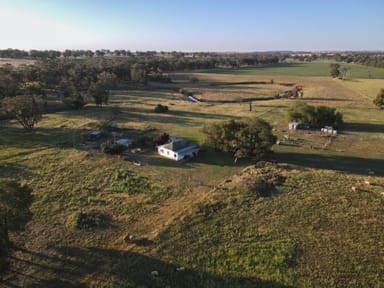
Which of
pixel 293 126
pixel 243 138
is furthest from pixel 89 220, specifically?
pixel 293 126

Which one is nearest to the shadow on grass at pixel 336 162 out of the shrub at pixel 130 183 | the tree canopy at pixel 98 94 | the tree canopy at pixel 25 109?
the shrub at pixel 130 183

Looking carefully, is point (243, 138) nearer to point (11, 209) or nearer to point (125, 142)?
point (125, 142)

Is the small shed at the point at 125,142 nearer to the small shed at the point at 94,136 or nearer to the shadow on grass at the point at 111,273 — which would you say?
the small shed at the point at 94,136

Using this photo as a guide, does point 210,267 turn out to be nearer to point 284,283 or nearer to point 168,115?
point 284,283

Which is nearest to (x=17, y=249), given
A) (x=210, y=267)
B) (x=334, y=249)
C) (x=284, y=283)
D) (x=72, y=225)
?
(x=72, y=225)

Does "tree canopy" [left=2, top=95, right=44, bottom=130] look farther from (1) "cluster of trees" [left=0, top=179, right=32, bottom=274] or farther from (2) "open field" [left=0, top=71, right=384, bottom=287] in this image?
(1) "cluster of trees" [left=0, top=179, right=32, bottom=274]

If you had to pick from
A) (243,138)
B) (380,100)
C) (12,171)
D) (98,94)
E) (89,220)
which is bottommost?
(89,220)
